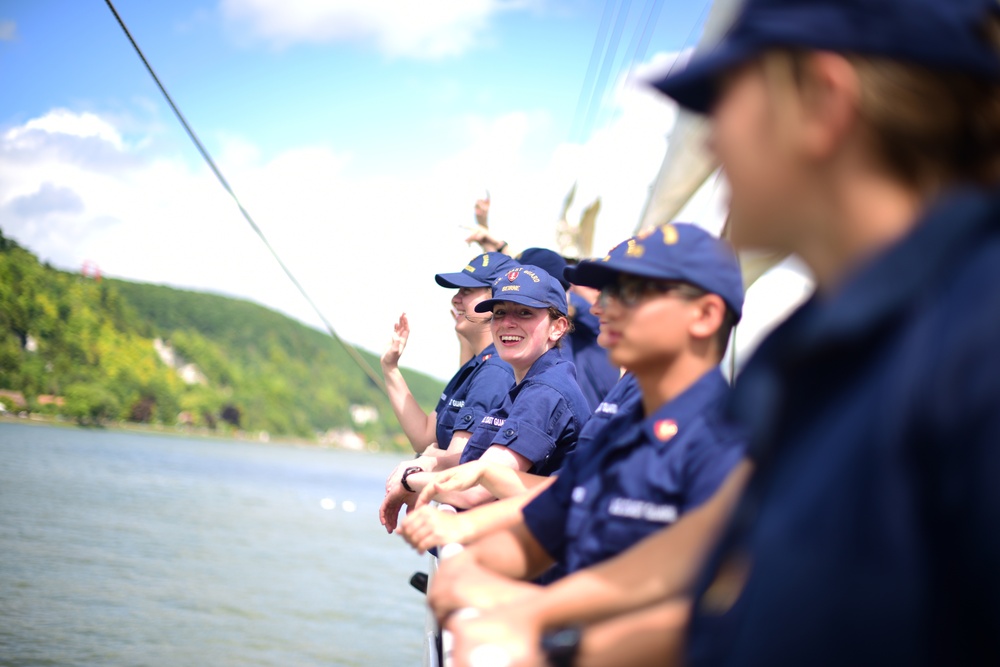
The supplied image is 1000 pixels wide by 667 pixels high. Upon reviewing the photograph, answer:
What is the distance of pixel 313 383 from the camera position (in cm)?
14012

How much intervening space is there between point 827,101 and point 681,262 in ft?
3.57

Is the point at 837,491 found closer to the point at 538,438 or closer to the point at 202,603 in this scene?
the point at 538,438

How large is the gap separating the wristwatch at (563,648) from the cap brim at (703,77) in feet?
2.70

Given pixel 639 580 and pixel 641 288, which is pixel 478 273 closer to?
pixel 641 288

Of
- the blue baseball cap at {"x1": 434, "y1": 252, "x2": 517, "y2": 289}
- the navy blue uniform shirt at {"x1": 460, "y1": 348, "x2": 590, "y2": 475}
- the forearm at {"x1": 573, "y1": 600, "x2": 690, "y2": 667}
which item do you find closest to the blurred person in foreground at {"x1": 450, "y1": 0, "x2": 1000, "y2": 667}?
the forearm at {"x1": 573, "y1": 600, "x2": 690, "y2": 667}

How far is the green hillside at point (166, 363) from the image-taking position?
3351 inches

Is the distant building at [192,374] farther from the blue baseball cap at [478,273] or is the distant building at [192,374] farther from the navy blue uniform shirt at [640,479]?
the navy blue uniform shirt at [640,479]

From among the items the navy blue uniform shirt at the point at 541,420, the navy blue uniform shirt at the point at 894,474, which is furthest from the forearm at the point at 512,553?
the navy blue uniform shirt at the point at 541,420

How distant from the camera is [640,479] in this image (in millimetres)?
2090

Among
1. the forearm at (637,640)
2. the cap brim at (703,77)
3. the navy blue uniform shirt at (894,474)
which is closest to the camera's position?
the navy blue uniform shirt at (894,474)

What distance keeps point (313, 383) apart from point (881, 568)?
14173 centimetres

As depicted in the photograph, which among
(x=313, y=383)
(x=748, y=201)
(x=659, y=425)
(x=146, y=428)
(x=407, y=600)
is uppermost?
(x=313, y=383)

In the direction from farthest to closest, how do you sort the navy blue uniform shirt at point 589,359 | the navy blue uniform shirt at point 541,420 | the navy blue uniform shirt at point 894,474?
the navy blue uniform shirt at point 589,359, the navy blue uniform shirt at point 541,420, the navy blue uniform shirt at point 894,474

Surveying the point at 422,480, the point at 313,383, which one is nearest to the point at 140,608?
the point at 422,480
